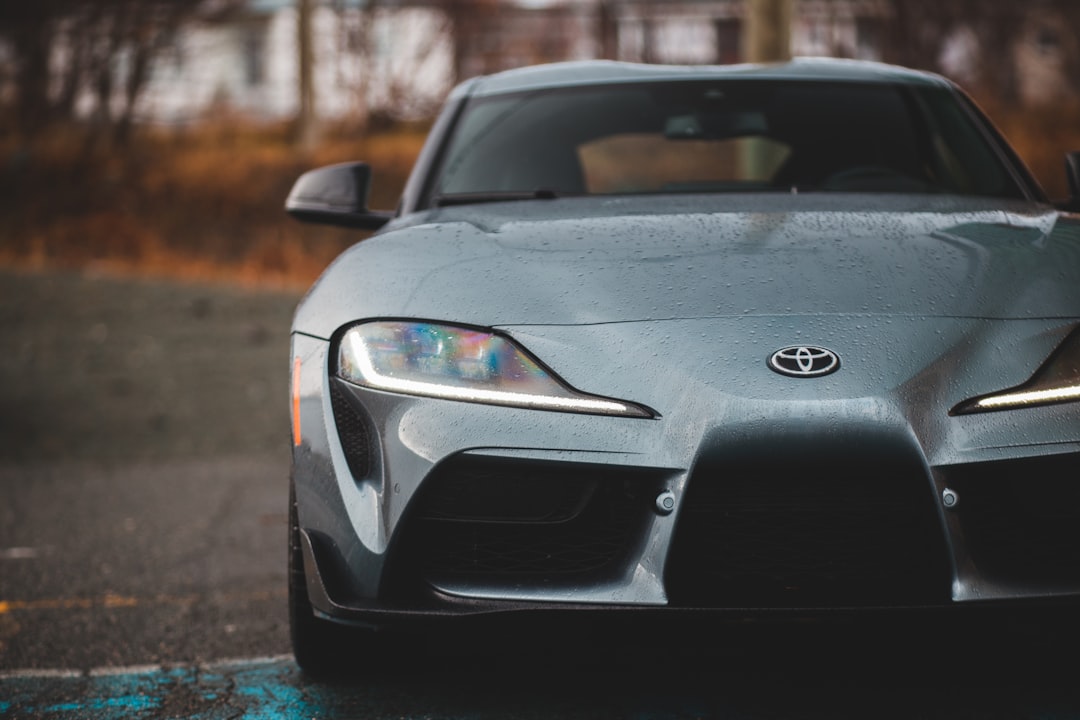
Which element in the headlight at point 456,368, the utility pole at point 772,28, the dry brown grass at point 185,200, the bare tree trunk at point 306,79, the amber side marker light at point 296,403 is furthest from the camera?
the bare tree trunk at point 306,79

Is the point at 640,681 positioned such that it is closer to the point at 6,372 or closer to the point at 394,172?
the point at 6,372

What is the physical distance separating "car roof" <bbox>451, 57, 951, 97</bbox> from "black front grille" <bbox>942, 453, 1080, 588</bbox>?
2.12 metres

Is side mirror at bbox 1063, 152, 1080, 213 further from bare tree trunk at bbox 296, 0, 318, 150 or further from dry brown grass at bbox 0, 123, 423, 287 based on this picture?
bare tree trunk at bbox 296, 0, 318, 150

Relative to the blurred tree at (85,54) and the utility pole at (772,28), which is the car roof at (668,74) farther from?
the blurred tree at (85,54)

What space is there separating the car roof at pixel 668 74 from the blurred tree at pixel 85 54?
14.3 meters

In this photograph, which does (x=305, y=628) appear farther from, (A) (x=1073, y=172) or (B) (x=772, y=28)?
(B) (x=772, y=28)

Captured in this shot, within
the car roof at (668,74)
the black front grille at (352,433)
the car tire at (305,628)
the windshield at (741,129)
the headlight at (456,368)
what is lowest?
the car tire at (305,628)

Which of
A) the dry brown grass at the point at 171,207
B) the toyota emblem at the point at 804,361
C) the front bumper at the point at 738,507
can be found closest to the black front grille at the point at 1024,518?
the front bumper at the point at 738,507

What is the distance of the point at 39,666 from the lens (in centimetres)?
338

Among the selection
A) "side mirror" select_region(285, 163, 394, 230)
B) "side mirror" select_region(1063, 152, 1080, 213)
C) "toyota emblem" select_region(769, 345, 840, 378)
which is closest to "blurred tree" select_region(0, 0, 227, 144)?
"side mirror" select_region(285, 163, 394, 230)

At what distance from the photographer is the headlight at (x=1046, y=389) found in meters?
2.48

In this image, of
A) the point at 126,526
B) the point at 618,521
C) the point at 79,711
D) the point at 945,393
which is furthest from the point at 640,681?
the point at 126,526

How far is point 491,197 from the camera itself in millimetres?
3732

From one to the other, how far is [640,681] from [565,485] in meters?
0.73
